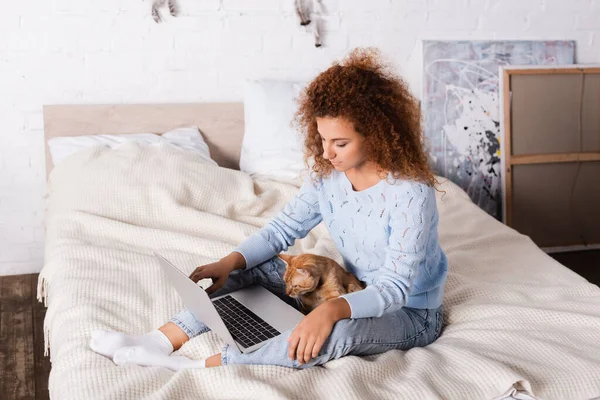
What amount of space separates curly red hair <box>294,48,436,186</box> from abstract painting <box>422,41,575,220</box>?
1512mm

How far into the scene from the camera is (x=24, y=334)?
2369 mm

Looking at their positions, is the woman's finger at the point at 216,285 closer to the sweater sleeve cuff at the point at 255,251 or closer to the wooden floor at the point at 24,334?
the sweater sleeve cuff at the point at 255,251

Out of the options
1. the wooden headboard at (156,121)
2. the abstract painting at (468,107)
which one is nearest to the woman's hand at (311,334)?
the wooden headboard at (156,121)

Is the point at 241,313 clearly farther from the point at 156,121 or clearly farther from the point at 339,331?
the point at 156,121

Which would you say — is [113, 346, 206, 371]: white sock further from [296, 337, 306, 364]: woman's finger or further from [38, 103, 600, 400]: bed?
[296, 337, 306, 364]: woman's finger

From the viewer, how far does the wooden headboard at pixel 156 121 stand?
279 cm

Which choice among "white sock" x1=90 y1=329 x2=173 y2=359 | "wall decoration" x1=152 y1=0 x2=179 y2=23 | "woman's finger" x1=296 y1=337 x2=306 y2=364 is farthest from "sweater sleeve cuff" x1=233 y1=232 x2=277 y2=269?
"wall decoration" x1=152 y1=0 x2=179 y2=23

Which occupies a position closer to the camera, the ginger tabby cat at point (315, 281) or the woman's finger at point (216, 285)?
the ginger tabby cat at point (315, 281)

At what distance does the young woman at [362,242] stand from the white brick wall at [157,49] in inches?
52.2

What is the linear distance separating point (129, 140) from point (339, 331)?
1406 millimetres

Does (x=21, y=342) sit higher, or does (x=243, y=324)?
(x=243, y=324)

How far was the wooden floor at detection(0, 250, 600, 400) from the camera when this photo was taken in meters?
2.05

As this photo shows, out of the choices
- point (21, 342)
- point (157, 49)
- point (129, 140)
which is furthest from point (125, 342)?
point (157, 49)

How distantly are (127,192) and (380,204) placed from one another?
1038 millimetres
